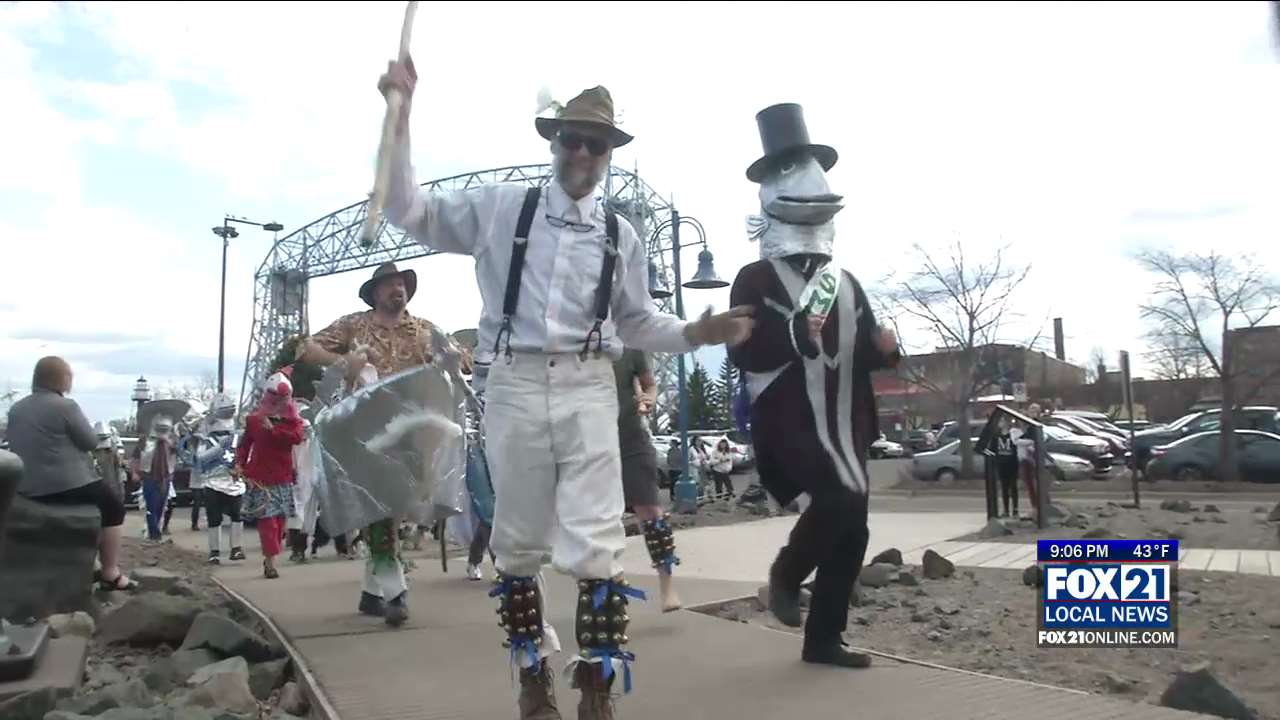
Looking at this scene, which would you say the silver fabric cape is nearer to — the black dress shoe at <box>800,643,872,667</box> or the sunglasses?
the sunglasses

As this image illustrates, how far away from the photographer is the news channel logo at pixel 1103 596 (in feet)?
14.5

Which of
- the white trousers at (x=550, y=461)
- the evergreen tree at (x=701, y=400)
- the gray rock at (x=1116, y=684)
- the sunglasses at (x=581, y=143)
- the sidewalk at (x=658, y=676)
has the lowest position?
the gray rock at (x=1116, y=684)

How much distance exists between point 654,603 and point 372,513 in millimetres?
1595

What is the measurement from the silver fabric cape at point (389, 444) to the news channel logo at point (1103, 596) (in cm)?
294

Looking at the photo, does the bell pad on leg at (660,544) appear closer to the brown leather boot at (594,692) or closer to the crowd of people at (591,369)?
the crowd of people at (591,369)

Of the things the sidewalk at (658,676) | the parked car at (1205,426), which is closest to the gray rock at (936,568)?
the sidewalk at (658,676)

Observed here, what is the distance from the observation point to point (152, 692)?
13.2ft

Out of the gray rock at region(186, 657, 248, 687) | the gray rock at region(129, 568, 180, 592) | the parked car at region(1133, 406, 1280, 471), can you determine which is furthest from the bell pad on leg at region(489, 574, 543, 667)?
the parked car at region(1133, 406, 1280, 471)

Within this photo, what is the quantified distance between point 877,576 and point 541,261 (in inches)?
154

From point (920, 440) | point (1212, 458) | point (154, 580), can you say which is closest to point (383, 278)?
point (154, 580)

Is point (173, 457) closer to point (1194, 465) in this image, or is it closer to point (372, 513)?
point (372, 513)

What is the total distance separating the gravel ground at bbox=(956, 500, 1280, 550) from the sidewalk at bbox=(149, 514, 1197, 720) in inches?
182

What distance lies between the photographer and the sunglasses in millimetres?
3482

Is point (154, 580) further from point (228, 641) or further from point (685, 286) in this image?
point (685, 286)
